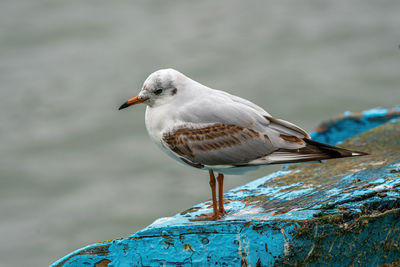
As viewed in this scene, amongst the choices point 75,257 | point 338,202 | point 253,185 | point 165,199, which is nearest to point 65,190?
point 165,199

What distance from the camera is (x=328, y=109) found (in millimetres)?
10406

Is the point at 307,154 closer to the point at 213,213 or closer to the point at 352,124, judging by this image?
the point at 213,213

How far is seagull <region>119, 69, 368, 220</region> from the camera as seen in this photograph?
407 centimetres

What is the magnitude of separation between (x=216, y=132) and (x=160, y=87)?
502 mm

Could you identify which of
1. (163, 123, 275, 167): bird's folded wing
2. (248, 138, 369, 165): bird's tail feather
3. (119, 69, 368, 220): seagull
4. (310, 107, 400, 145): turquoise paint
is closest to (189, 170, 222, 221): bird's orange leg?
(119, 69, 368, 220): seagull

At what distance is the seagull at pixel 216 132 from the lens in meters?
4.07

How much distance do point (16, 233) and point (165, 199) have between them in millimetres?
2219

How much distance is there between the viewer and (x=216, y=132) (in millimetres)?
4117

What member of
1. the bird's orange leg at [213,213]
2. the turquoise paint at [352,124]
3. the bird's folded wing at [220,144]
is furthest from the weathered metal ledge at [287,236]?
the turquoise paint at [352,124]

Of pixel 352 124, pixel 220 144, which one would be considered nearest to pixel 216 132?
pixel 220 144

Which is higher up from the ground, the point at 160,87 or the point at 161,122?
the point at 160,87

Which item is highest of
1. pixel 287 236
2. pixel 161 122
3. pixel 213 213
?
pixel 161 122

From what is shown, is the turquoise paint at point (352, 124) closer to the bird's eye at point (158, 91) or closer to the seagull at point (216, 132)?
the seagull at point (216, 132)

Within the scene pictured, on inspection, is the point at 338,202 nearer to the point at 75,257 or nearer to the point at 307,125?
the point at 75,257
